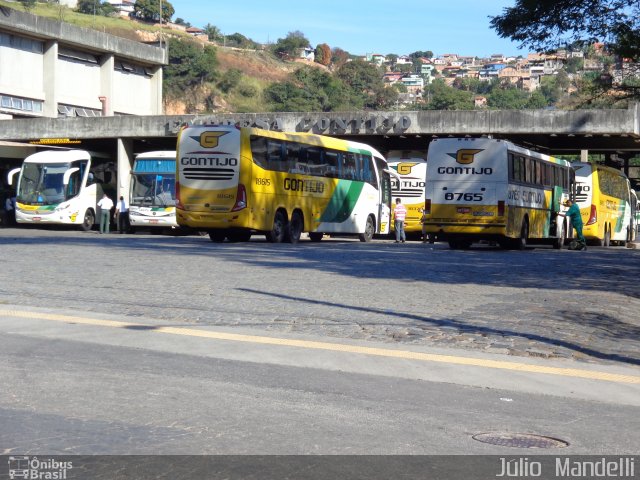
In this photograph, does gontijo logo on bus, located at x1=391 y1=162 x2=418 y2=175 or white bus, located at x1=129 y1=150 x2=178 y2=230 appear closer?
white bus, located at x1=129 y1=150 x2=178 y2=230

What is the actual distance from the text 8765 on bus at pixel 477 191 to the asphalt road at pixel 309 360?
457 inches

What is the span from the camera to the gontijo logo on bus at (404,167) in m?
45.8

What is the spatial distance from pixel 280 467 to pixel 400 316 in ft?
25.4

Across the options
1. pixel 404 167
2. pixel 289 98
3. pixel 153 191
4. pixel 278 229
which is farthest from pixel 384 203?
pixel 289 98

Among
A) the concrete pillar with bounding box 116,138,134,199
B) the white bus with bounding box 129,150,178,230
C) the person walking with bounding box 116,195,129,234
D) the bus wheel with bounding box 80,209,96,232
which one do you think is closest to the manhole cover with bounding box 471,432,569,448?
the white bus with bounding box 129,150,178,230

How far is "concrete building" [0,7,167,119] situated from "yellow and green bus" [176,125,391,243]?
105 feet

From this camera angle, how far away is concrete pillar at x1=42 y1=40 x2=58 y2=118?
64.8m

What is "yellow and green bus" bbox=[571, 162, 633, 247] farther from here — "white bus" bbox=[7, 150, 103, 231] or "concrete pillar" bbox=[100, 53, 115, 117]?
"concrete pillar" bbox=[100, 53, 115, 117]

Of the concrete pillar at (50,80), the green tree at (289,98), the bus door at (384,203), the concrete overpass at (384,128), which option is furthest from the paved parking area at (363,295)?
the green tree at (289,98)

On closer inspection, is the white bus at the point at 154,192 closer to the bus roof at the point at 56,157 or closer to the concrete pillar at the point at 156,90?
the bus roof at the point at 56,157

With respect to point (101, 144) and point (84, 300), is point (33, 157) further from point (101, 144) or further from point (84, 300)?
point (84, 300)

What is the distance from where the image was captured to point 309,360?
10.5 meters

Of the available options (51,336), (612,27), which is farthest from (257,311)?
(612,27)

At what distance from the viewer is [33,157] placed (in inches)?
1881
